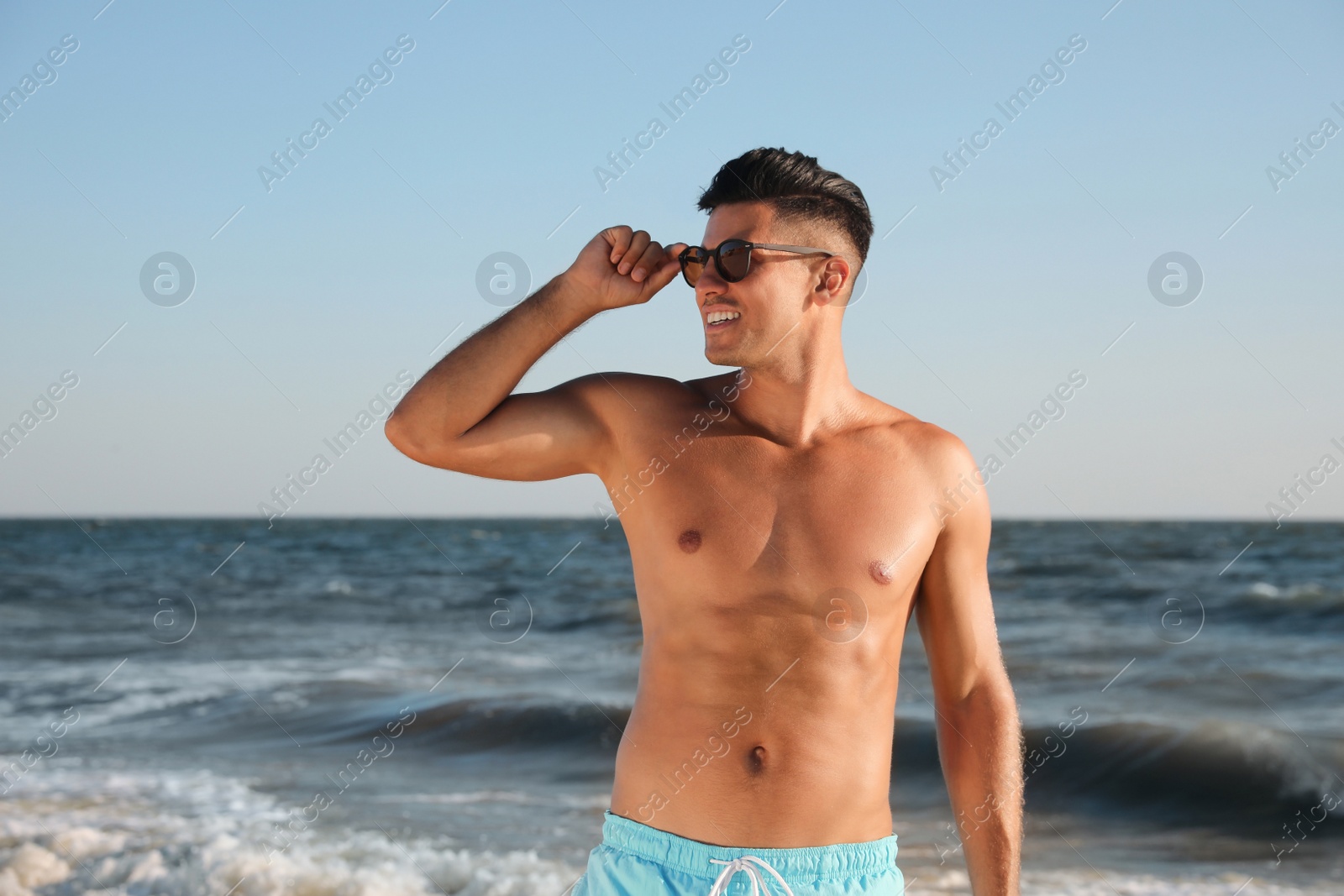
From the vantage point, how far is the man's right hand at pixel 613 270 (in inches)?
91.1

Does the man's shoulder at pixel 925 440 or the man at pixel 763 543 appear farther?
the man's shoulder at pixel 925 440

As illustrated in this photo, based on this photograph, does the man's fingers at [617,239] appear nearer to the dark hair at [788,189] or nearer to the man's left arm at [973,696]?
the dark hair at [788,189]

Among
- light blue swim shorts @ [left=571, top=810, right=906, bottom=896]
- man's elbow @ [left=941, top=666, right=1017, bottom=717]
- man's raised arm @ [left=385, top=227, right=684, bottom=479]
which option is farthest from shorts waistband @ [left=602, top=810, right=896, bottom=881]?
man's raised arm @ [left=385, top=227, right=684, bottom=479]

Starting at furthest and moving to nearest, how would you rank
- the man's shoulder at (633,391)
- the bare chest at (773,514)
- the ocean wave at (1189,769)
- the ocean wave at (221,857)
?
the ocean wave at (1189,769)
the ocean wave at (221,857)
the man's shoulder at (633,391)
the bare chest at (773,514)

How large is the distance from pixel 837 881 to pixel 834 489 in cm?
83

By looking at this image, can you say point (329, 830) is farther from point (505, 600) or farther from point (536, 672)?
point (505, 600)

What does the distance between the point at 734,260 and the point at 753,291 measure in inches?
3.2

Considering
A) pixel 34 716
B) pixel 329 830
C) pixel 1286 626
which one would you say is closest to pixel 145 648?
pixel 34 716

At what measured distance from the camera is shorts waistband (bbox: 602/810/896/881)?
2.26m

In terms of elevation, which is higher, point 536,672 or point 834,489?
point 536,672

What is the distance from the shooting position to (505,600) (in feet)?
65.2

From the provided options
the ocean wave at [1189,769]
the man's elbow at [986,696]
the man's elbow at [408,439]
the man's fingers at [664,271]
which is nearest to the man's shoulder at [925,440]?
the man's elbow at [986,696]

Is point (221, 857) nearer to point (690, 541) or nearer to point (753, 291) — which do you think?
point (690, 541)

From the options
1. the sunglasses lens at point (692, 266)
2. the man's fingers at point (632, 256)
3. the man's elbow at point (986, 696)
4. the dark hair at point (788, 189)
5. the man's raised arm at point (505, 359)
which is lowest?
the man's elbow at point (986, 696)
